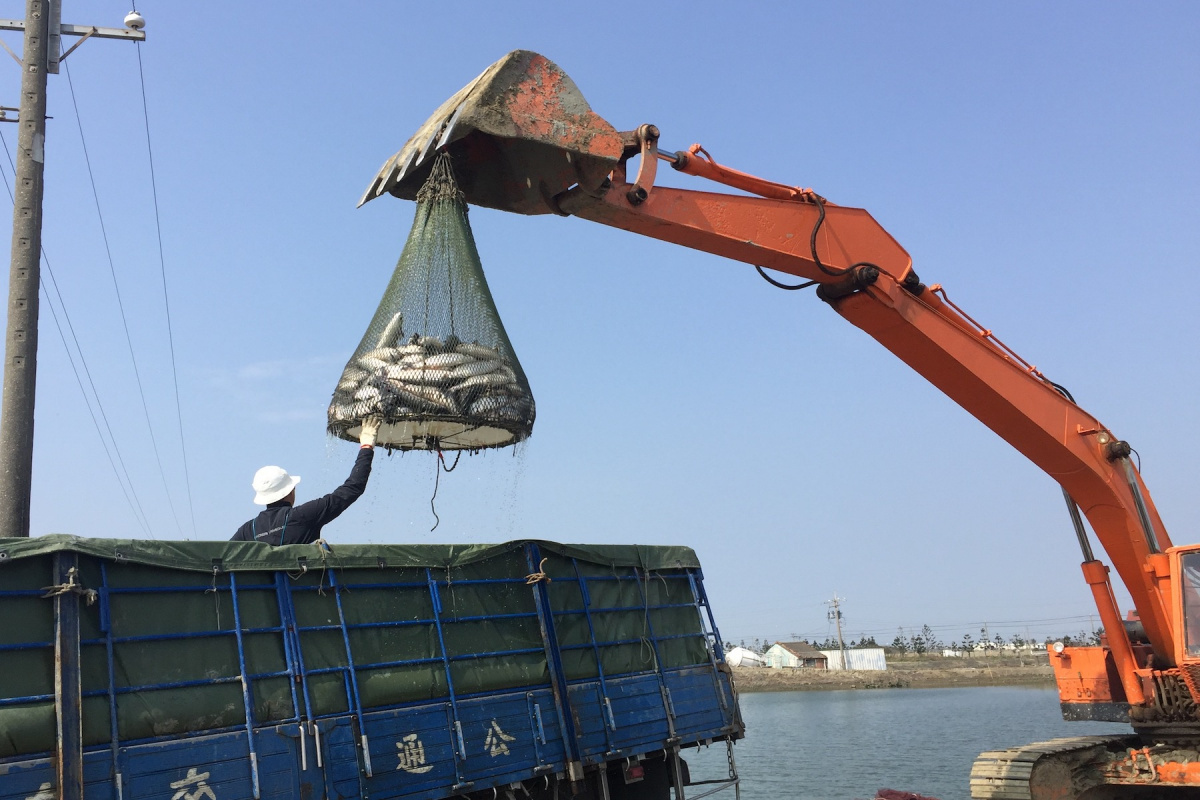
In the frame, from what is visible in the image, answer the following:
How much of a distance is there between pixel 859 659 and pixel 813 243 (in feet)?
281

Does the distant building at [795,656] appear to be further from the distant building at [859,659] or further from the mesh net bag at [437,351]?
the mesh net bag at [437,351]

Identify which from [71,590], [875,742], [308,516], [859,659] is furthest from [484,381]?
[859,659]

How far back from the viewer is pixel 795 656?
86000 millimetres


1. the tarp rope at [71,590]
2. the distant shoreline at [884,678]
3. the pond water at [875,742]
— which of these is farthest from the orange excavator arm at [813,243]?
the distant shoreline at [884,678]

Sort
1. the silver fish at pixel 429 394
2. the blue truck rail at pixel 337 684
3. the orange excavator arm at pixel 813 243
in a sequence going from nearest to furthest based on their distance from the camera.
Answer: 1. the blue truck rail at pixel 337 684
2. the silver fish at pixel 429 394
3. the orange excavator arm at pixel 813 243

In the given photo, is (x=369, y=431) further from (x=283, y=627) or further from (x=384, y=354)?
(x=283, y=627)

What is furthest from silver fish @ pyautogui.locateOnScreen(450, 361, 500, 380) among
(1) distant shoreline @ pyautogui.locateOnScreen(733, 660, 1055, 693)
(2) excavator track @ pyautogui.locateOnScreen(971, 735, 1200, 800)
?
(1) distant shoreline @ pyautogui.locateOnScreen(733, 660, 1055, 693)

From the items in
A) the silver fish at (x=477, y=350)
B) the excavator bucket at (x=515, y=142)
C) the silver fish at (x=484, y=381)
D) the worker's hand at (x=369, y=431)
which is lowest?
the worker's hand at (x=369, y=431)

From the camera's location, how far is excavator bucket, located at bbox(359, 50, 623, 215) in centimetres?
605

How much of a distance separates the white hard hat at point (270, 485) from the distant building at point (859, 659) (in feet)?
276

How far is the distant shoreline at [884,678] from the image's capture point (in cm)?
7475

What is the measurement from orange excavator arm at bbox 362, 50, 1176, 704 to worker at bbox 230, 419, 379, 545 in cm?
191

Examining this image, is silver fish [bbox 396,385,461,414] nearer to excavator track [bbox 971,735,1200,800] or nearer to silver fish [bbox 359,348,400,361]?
silver fish [bbox 359,348,400,361]

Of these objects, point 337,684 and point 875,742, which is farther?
point 875,742
